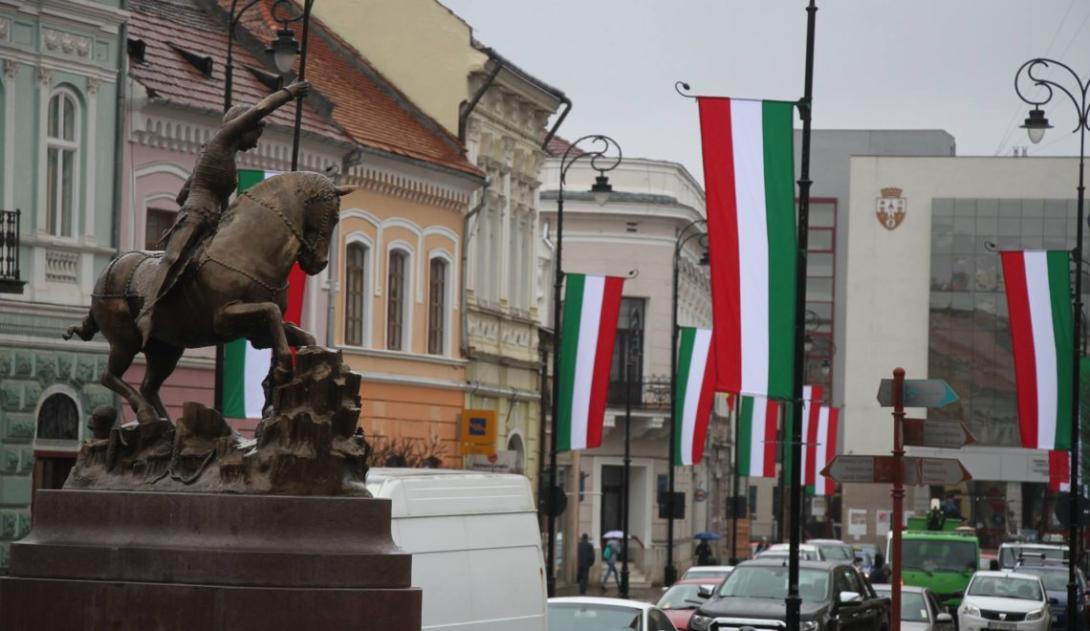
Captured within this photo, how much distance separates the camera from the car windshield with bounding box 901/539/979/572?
4528 cm

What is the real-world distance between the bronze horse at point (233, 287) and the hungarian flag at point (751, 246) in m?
8.09

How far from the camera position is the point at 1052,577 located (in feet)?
149

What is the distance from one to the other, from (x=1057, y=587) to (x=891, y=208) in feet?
179

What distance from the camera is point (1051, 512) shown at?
318 ft

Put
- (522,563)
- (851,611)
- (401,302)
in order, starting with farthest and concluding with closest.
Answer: (401,302)
(851,611)
(522,563)

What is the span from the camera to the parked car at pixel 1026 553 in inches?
2045

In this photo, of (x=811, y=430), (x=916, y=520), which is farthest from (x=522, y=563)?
(x=916, y=520)

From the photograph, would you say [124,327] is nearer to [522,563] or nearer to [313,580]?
[313,580]

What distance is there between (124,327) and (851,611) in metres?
14.7

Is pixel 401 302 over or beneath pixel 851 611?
over

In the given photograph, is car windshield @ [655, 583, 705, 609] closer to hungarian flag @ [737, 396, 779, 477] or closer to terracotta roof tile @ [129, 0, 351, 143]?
terracotta roof tile @ [129, 0, 351, 143]

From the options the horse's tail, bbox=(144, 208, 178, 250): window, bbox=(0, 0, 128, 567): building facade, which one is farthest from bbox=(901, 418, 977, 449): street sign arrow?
bbox=(144, 208, 178, 250): window

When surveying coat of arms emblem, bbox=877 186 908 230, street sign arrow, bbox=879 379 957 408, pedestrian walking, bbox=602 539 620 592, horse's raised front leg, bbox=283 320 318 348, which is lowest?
pedestrian walking, bbox=602 539 620 592

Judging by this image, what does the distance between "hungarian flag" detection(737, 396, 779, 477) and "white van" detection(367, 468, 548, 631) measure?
28.1 metres
